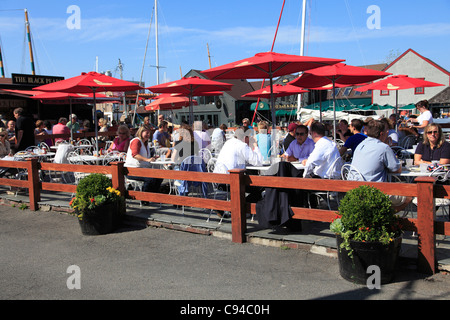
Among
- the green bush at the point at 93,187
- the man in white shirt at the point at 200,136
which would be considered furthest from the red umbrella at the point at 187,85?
the green bush at the point at 93,187

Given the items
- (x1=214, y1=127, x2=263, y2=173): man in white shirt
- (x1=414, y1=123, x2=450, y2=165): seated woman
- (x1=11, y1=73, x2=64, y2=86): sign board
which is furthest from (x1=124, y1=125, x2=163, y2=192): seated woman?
(x1=11, y1=73, x2=64, y2=86): sign board

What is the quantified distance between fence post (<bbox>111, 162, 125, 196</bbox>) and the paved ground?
82 cm

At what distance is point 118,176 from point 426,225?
14.7ft

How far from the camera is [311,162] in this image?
574 cm

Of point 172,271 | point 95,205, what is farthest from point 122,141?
point 172,271

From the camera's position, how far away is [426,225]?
13.2 feet

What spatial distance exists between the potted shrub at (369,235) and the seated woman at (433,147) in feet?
8.29

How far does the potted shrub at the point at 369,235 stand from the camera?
12.6ft

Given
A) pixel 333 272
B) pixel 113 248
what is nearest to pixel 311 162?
pixel 333 272

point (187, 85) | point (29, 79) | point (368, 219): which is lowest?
point (368, 219)

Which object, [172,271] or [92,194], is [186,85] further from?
[172,271]

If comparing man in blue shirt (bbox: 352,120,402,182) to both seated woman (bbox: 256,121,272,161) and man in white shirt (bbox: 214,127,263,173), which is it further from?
seated woman (bbox: 256,121,272,161)

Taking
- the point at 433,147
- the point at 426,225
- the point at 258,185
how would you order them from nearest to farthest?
the point at 426,225, the point at 258,185, the point at 433,147

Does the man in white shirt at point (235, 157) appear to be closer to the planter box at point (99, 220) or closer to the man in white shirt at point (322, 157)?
the man in white shirt at point (322, 157)
